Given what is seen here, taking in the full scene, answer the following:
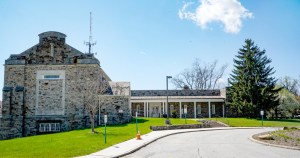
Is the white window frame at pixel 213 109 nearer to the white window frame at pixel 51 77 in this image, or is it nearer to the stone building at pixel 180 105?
the stone building at pixel 180 105

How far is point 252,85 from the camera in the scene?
1652 inches

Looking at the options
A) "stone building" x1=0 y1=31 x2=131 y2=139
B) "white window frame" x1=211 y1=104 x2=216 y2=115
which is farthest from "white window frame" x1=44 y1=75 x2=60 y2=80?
"white window frame" x1=211 y1=104 x2=216 y2=115

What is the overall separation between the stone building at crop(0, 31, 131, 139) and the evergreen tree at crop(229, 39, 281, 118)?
1839 centimetres

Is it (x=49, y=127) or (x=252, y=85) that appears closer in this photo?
(x=49, y=127)

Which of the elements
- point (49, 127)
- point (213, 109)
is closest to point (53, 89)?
point (49, 127)

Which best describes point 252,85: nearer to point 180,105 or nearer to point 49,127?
point 180,105

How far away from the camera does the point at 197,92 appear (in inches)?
1973

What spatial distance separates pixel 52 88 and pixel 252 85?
26.3 m

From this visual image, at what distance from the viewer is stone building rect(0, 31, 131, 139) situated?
101ft

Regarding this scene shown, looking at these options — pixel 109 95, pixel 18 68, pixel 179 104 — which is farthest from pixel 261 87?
pixel 18 68

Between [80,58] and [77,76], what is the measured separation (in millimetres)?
1885

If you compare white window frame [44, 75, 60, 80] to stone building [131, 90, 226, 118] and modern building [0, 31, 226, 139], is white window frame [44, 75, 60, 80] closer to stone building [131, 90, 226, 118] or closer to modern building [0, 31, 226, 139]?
modern building [0, 31, 226, 139]

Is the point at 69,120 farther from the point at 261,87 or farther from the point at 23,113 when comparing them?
the point at 261,87

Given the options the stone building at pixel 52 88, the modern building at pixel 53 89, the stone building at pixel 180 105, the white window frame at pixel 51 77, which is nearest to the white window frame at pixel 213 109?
the stone building at pixel 180 105
